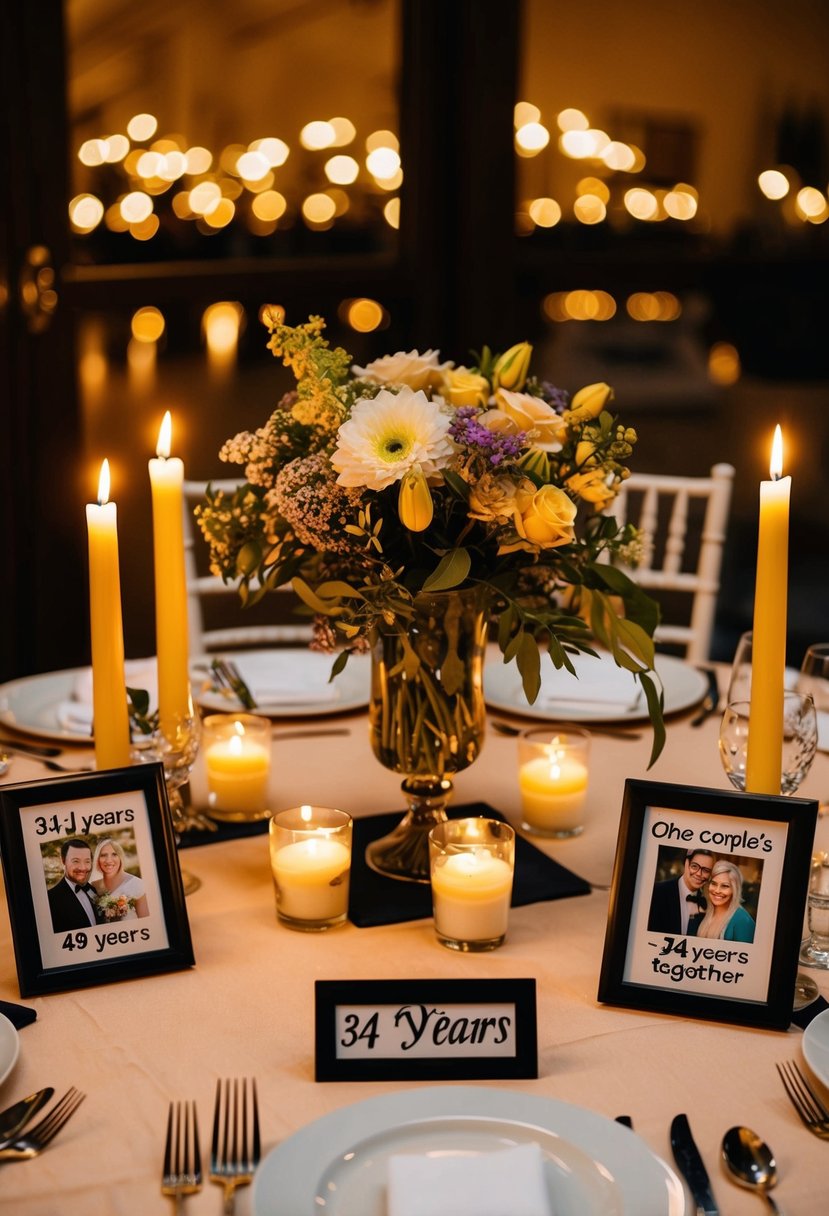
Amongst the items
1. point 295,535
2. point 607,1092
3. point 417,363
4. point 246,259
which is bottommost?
point 607,1092

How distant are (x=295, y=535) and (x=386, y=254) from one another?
253 centimetres

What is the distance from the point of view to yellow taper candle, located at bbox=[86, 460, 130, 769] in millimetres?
1223

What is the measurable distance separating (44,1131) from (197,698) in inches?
→ 36.2

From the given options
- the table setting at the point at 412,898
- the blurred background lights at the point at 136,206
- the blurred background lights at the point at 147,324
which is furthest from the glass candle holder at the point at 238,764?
the blurred background lights at the point at 136,206

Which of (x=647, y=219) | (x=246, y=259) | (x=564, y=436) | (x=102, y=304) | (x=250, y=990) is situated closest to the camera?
(x=250, y=990)

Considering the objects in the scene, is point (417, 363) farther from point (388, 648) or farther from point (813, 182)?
point (813, 182)

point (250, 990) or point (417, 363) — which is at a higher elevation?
point (417, 363)

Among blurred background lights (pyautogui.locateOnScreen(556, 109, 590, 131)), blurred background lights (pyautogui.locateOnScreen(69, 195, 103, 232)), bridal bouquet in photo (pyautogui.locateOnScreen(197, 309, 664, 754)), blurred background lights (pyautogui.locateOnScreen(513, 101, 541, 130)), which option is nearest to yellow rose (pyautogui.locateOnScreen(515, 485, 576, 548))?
bridal bouquet in photo (pyautogui.locateOnScreen(197, 309, 664, 754))

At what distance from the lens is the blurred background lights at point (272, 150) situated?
3.59m

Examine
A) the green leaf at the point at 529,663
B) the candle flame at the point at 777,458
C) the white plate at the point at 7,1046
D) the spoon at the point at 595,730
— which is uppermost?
the candle flame at the point at 777,458

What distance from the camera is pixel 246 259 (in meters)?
3.55

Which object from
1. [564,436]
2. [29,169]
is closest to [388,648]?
[564,436]

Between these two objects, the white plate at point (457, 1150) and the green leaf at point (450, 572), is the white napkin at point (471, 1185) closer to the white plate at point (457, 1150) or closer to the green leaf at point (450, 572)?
the white plate at point (457, 1150)

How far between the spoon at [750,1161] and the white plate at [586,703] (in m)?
0.90
